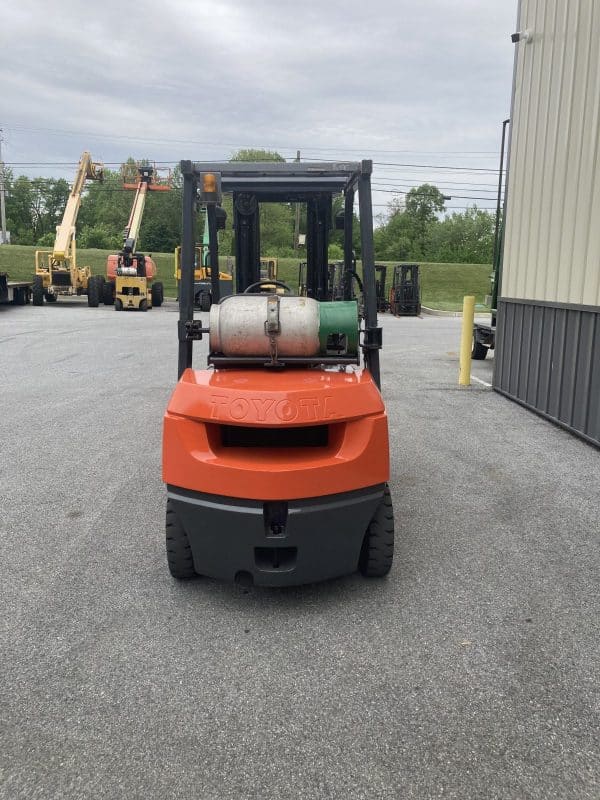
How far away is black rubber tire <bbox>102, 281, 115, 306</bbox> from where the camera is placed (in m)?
30.5

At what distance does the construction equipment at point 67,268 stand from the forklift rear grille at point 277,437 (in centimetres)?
2737

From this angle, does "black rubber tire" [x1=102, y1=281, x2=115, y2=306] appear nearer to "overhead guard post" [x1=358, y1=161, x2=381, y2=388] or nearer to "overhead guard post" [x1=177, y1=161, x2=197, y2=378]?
"overhead guard post" [x1=177, y1=161, x2=197, y2=378]

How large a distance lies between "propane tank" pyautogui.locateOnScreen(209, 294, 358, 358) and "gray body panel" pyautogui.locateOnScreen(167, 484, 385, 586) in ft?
3.03

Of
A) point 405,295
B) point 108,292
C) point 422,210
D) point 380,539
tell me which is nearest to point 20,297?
point 108,292

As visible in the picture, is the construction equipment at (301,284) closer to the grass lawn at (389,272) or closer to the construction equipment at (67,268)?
the construction equipment at (67,268)

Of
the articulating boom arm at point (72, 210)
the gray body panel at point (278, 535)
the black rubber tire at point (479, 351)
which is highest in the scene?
the articulating boom arm at point (72, 210)

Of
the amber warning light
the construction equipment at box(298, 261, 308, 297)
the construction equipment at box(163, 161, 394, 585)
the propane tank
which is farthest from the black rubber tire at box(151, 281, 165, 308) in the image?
the propane tank

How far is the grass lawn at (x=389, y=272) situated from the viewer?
46250mm

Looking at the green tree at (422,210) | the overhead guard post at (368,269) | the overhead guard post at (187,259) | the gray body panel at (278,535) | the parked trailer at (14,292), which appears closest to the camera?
the gray body panel at (278,535)

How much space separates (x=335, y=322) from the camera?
157 inches

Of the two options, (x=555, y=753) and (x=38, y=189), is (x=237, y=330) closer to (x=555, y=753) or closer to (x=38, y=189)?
(x=555, y=753)

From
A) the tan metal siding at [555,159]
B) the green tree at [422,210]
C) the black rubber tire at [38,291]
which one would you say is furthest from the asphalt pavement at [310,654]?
the green tree at [422,210]

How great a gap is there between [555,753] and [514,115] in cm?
931

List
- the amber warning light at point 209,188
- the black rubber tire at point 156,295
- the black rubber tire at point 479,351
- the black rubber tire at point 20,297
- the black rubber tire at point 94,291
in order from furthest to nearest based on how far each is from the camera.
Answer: the black rubber tire at point 156,295 < the black rubber tire at point 94,291 < the black rubber tire at point 20,297 < the black rubber tire at point 479,351 < the amber warning light at point 209,188
